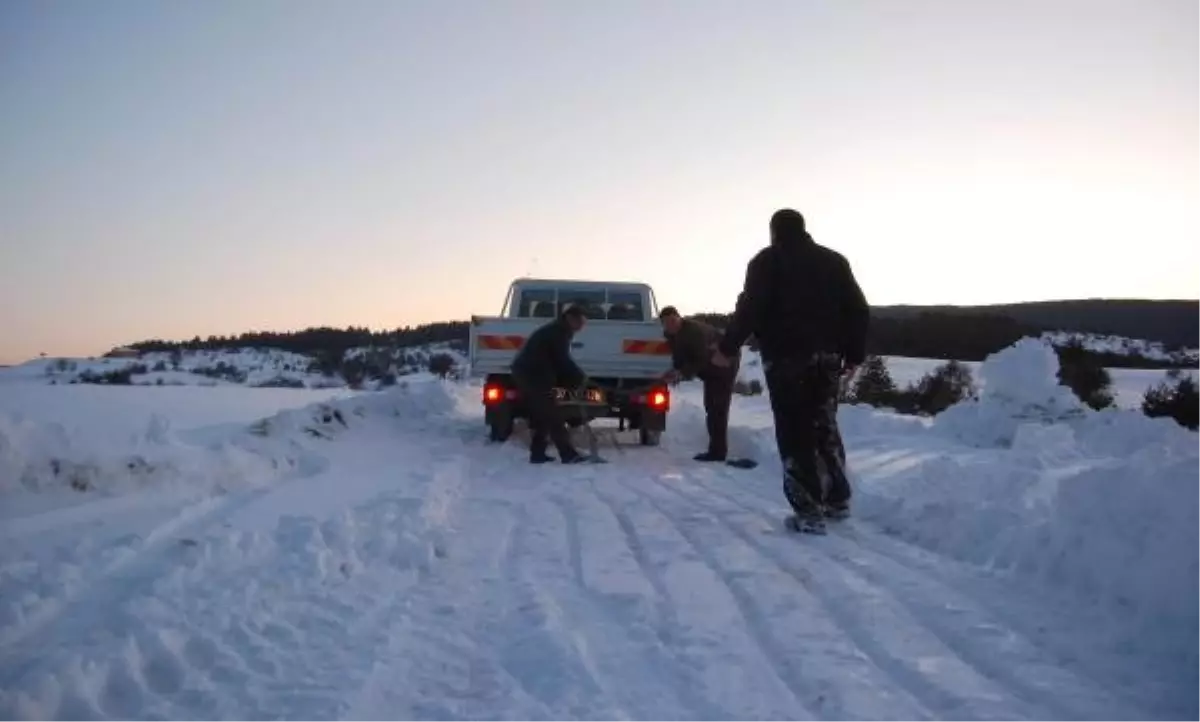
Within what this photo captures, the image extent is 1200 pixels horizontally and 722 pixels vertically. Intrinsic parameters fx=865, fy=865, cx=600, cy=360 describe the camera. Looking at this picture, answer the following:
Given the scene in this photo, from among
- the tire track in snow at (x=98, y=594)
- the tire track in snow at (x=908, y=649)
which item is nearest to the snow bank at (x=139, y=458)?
the tire track in snow at (x=98, y=594)

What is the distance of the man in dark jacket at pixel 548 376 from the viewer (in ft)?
31.1

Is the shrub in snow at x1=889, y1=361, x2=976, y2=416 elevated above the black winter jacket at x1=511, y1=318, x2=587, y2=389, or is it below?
below

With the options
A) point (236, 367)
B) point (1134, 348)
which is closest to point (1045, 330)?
point (1134, 348)

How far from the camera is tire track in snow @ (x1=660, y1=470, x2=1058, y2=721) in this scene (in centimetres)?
279

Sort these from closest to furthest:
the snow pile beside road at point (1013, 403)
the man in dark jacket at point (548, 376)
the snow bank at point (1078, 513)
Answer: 1. the snow bank at point (1078, 513)
2. the man in dark jacket at point (548, 376)
3. the snow pile beside road at point (1013, 403)

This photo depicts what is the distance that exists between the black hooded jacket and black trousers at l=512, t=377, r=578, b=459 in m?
3.93

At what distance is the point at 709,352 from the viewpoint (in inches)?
394

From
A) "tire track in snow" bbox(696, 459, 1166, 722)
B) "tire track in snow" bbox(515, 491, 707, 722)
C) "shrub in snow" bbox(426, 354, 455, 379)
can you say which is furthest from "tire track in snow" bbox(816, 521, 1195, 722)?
"shrub in snow" bbox(426, 354, 455, 379)

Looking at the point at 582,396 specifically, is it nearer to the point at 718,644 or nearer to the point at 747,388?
the point at 718,644

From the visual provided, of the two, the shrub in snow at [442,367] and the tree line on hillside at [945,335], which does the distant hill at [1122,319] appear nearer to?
the tree line on hillside at [945,335]

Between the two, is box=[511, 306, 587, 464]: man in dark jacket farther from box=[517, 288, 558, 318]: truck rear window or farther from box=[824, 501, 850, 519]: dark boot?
box=[824, 501, 850, 519]: dark boot

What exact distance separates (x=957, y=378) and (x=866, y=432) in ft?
39.2

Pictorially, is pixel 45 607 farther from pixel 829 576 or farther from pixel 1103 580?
pixel 1103 580

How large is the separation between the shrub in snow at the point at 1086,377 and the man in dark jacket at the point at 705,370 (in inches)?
393
